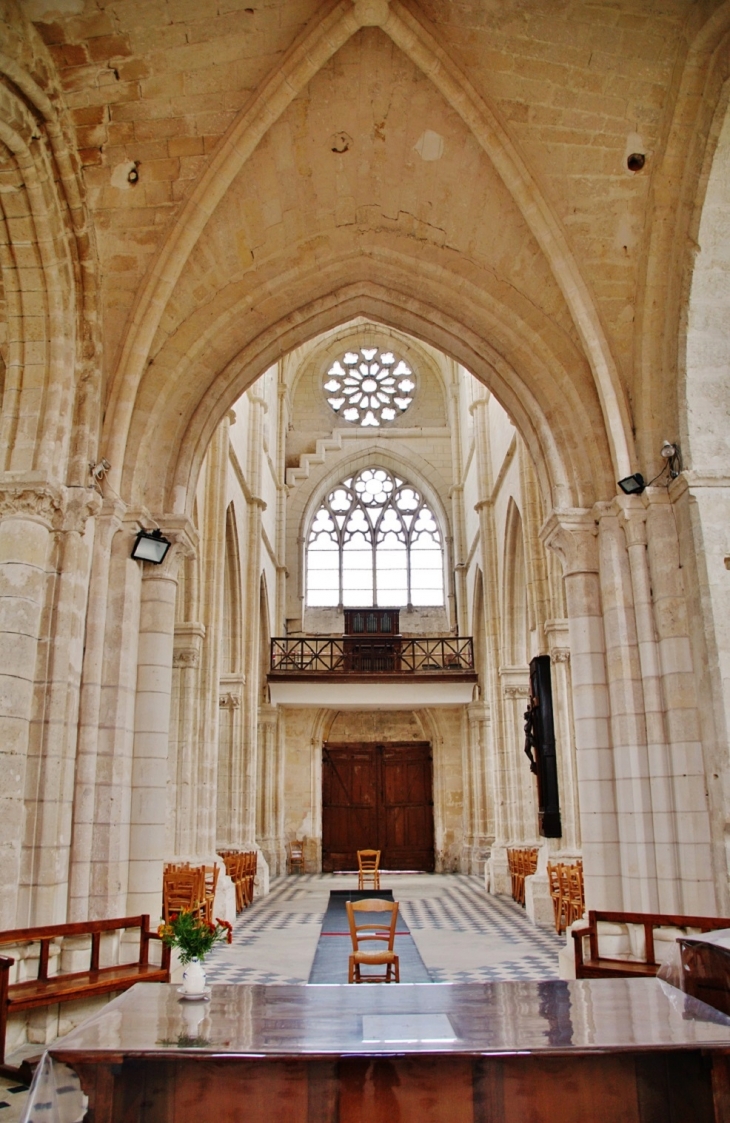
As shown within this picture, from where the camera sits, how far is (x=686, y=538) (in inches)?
279

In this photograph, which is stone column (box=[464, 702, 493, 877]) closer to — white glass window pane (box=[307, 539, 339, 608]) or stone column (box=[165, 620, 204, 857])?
white glass window pane (box=[307, 539, 339, 608])

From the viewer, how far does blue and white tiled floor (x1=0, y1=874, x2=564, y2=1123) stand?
7988 mm

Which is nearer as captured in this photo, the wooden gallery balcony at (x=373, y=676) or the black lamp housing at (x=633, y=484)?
the black lamp housing at (x=633, y=484)

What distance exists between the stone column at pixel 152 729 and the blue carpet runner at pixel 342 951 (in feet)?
5.73

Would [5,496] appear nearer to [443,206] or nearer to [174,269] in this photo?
[174,269]

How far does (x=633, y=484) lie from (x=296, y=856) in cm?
1492

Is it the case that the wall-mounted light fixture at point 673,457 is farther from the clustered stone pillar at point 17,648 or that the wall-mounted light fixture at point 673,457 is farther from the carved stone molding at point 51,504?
Result: the clustered stone pillar at point 17,648

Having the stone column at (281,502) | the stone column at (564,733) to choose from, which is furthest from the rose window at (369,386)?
the stone column at (564,733)

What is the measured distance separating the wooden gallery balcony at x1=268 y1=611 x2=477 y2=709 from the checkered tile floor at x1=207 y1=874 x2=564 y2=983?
3903mm

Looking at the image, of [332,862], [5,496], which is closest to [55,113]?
[5,496]

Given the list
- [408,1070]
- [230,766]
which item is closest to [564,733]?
[230,766]

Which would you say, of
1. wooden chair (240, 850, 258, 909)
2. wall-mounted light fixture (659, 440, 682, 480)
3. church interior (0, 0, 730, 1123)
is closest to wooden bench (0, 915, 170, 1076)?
church interior (0, 0, 730, 1123)

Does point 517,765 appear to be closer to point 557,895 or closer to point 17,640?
point 557,895

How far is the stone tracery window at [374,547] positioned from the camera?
2280 cm
